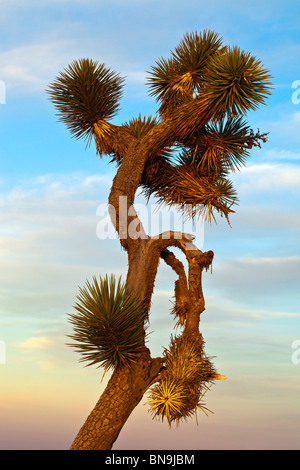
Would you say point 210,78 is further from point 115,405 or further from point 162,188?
point 115,405

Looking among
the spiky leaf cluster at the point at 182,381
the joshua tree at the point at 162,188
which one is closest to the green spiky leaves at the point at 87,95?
the joshua tree at the point at 162,188

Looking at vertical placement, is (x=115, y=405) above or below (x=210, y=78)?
below

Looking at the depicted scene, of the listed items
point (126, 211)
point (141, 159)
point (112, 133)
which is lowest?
point (126, 211)

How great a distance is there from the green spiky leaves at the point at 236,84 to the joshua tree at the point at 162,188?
0.07ft

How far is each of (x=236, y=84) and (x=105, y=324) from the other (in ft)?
17.8

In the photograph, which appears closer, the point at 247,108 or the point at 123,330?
the point at 123,330

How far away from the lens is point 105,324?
35.3ft

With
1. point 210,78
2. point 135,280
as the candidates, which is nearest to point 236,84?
point 210,78

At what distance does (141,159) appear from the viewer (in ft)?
43.5

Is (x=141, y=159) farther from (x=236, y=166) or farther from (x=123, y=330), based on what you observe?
(x=123, y=330)

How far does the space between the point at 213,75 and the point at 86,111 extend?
119 inches

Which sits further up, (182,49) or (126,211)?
(182,49)
